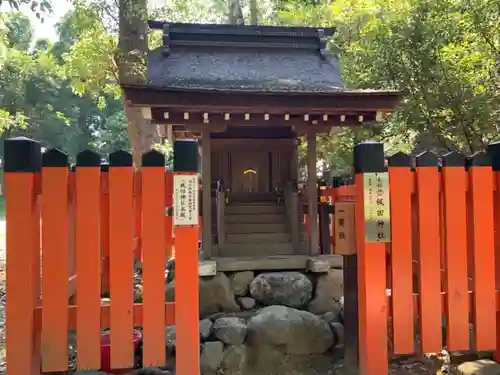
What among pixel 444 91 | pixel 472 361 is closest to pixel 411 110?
pixel 444 91

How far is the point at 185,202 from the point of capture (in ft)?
12.1

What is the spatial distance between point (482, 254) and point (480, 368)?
106 cm

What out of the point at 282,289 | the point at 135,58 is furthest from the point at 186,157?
the point at 135,58

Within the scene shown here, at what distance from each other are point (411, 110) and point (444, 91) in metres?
0.77

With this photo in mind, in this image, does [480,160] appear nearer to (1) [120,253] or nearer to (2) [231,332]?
(2) [231,332]

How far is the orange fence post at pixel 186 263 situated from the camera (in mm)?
3664

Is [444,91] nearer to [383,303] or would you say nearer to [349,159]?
[349,159]

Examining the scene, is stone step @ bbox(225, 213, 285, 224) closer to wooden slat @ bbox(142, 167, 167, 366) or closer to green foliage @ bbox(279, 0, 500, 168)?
green foliage @ bbox(279, 0, 500, 168)

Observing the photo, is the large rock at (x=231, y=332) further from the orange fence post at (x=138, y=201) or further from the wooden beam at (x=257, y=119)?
the wooden beam at (x=257, y=119)

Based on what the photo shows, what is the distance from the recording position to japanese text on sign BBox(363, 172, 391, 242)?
3.80 metres

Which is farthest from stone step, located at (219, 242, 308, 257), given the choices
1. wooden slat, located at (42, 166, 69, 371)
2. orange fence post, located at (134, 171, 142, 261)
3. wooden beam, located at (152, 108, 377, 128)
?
wooden slat, located at (42, 166, 69, 371)

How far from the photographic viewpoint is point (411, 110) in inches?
367

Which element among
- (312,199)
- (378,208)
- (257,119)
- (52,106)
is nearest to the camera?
(378,208)

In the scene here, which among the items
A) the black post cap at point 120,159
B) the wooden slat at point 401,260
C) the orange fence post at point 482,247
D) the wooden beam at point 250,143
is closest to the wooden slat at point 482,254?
the orange fence post at point 482,247
